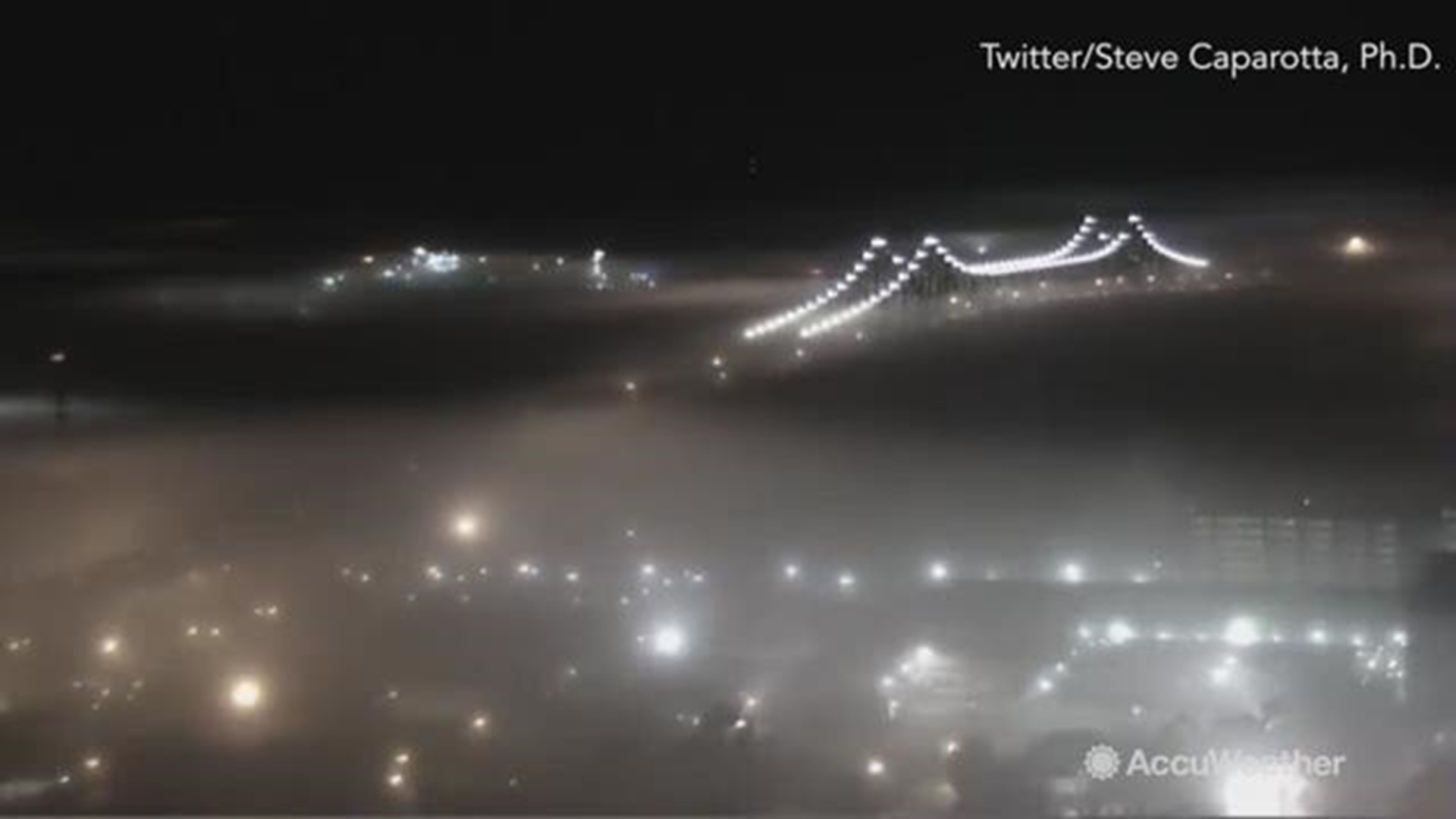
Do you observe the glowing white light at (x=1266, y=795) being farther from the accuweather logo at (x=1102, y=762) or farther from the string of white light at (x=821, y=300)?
the string of white light at (x=821, y=300)

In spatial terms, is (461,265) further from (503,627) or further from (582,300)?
(503,627)

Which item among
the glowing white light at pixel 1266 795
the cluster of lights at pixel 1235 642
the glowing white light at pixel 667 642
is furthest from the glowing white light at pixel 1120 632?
the glowing white light at pixel 667 642

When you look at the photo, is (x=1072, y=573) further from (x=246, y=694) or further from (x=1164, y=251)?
(x=246, y=694)

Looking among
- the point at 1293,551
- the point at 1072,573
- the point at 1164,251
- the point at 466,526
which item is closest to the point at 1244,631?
the point at 1293,551

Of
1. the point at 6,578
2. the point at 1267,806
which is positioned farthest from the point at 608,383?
the point at 1267,806

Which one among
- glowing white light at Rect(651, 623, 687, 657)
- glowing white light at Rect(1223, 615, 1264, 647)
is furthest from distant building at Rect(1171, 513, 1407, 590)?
glowing white light at Rect(651, 623, 687, 657)
